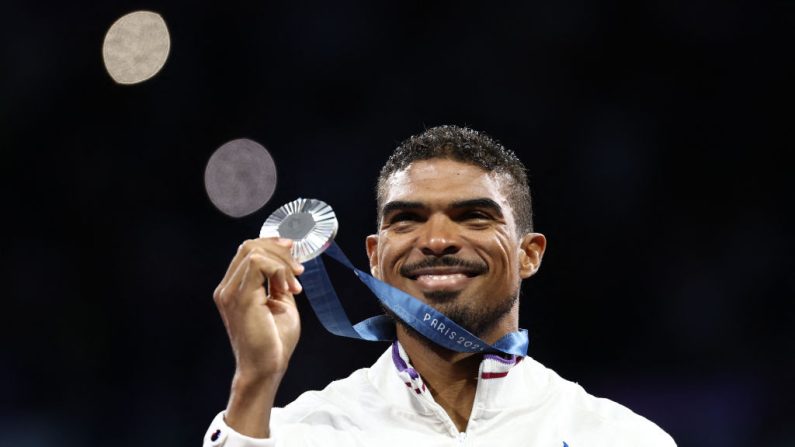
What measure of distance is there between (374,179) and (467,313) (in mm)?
4215

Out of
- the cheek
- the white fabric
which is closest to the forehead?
the cheek

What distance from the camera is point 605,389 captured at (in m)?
6.08

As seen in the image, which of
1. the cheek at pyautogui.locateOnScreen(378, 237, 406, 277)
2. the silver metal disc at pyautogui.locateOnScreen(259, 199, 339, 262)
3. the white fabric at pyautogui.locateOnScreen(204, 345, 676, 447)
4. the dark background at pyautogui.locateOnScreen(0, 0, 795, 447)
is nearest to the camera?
the silver metal disc at pyautogui.locateOnScreen(259, 199, 339, 262)

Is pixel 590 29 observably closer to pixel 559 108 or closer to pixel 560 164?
pixel 559 108

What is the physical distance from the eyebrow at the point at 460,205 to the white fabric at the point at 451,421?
1.63 ft

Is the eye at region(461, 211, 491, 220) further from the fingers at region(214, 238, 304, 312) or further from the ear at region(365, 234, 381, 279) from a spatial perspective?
the fingers at region(214, 238, 304, 312)

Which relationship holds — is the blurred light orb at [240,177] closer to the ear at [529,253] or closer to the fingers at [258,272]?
the ear at [529,253]

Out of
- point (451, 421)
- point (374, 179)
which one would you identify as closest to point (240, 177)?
point (374, 179)

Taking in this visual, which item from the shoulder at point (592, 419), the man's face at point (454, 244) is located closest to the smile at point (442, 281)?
the man's face at point (454, 244)

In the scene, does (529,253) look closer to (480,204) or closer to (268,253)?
Result: (480,204)

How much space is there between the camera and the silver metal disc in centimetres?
225

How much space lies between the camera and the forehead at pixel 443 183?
114 inches

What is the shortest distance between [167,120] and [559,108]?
10.8 feet

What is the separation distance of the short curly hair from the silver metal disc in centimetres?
71
